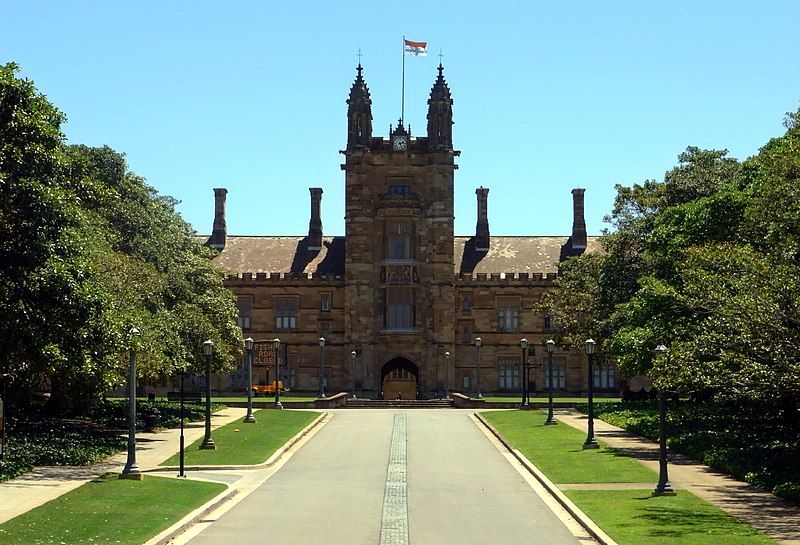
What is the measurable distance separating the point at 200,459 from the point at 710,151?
31097mm

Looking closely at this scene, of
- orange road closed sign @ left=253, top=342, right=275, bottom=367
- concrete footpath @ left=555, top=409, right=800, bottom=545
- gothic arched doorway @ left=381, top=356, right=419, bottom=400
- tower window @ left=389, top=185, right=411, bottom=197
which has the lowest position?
concrete footpath @ left=555, top=409, right=800, bottom=545

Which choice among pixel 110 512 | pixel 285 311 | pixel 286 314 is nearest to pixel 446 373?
pixel 286 314

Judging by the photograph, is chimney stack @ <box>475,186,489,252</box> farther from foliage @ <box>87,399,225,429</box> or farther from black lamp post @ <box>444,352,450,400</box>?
foliage @ <box>87,399,225,429</box>

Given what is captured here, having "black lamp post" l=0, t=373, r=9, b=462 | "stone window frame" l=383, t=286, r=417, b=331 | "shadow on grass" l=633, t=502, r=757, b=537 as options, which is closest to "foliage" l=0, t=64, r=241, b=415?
"black lamp post" l=0, t=373, r=9, b=462

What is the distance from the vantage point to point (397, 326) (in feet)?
271

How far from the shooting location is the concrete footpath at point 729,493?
862 inches

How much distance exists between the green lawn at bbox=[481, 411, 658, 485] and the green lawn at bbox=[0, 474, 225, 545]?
371 inches

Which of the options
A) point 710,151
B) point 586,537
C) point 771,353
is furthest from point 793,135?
point 710,151

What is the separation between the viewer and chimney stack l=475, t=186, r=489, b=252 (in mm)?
89250

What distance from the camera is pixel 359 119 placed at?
83.6 m

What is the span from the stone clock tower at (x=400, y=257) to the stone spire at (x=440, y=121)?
97 mm

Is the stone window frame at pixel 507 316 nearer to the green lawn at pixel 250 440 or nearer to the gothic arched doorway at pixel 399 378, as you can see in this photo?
the gothic arched doorway at pixel 399 378

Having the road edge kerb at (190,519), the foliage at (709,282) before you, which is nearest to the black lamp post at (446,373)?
the foliage at (709,282)

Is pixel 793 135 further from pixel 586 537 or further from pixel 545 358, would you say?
pixel 545 358
